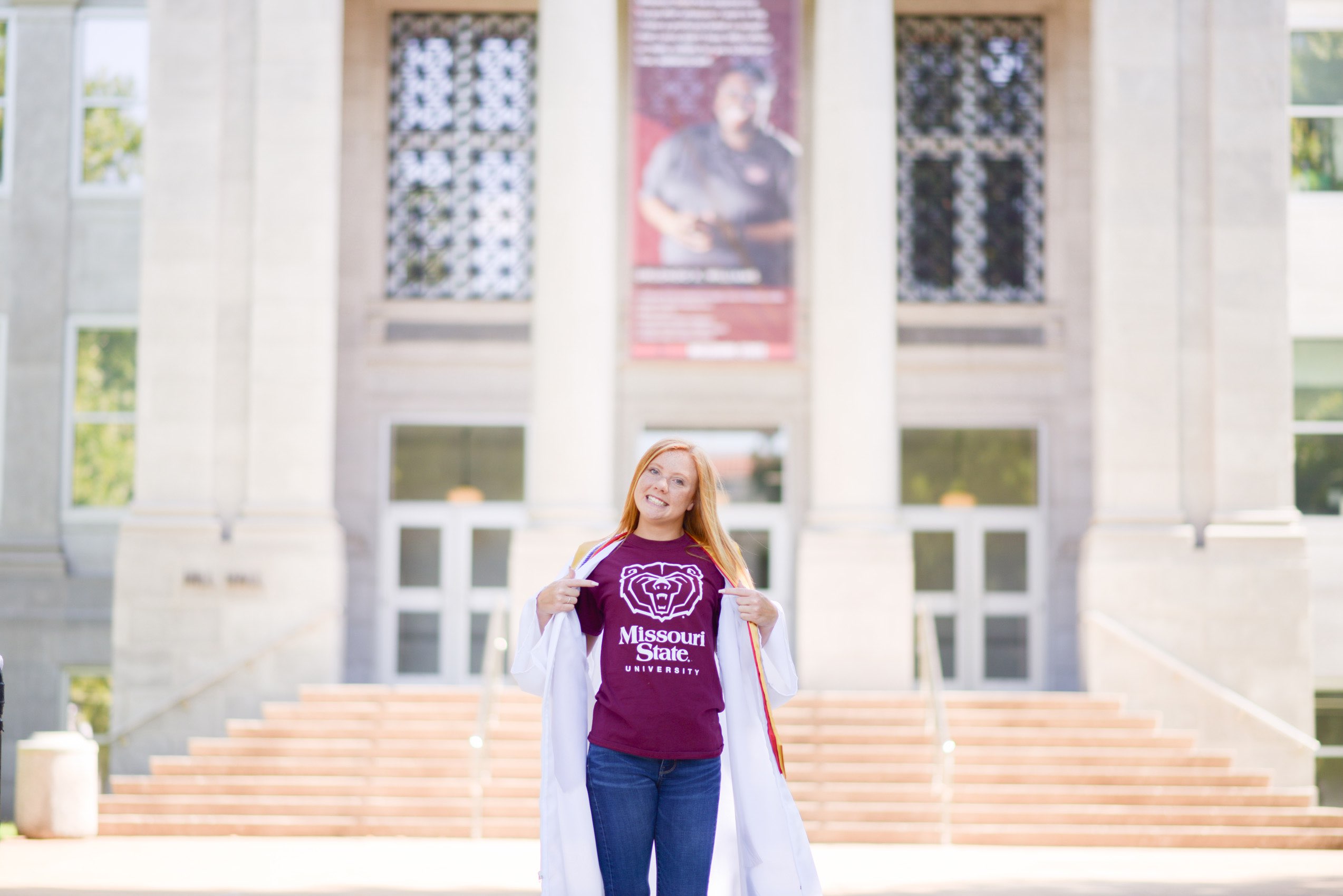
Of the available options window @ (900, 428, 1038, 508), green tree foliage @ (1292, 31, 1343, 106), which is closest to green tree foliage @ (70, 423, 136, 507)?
window @ (900, 428, 1038, 508)

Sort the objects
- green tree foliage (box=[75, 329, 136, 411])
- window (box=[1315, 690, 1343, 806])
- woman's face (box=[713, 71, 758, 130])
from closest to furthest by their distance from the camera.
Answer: woman's face (box=[713, 71, 758, 130])
window (box=[1315, 690, 1343, 806])
green tree foliage (box=[75, 329, 136, 411])

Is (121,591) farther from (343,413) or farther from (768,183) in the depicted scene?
(768,183)

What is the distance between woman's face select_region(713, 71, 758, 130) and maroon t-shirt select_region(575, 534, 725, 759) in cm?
1444

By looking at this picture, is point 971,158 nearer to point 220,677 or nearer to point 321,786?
point 220,677

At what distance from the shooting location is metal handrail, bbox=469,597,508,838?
45.0ft

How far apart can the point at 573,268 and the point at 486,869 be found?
8.35m

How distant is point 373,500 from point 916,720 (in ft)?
27.6

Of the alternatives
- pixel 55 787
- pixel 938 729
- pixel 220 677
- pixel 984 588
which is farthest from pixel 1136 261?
pixel 55 787

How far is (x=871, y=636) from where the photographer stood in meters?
17.9

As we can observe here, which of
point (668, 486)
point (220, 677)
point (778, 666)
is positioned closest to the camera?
point (668, 486)

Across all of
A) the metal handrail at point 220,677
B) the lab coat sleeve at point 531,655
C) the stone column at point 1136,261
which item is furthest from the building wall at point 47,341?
the lab coat sleeve at point 531,655

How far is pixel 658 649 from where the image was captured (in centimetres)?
507

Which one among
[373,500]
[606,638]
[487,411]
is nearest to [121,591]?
[373,500]

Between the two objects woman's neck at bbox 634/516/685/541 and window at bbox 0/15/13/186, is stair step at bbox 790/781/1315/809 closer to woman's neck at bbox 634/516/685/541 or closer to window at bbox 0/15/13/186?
woman's neck at bbox 634/516/685/541
